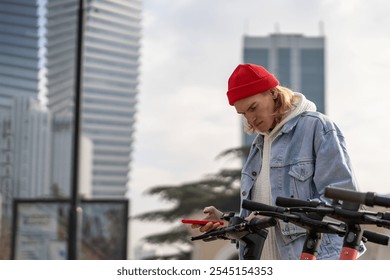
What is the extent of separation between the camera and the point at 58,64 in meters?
170

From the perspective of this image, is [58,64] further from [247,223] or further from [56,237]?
[247,223]

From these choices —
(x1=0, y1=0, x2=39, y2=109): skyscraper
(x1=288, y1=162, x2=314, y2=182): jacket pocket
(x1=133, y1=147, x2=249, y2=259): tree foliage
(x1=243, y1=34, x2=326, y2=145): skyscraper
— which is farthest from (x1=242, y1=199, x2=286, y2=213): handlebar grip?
(x1=243, y1=34, x2=326, y2=145): skyscraper

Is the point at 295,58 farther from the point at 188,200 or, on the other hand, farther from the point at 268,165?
the point at 268,165

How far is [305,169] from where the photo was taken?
158 inches

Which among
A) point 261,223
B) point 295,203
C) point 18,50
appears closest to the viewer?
point 295,203

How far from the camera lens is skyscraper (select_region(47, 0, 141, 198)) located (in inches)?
6604

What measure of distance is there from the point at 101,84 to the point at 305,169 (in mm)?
173899

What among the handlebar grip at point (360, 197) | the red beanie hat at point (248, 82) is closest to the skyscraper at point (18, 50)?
the red beanie hat at point (248, 82)

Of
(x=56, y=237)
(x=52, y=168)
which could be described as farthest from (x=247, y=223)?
(x=52, y=168)

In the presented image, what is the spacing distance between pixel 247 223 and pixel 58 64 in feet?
550

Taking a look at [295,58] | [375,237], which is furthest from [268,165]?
[295,58]

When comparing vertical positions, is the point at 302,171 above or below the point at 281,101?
below

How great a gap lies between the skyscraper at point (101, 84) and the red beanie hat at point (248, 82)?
155 m

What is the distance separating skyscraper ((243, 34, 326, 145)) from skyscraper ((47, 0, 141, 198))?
29931 millimetres
